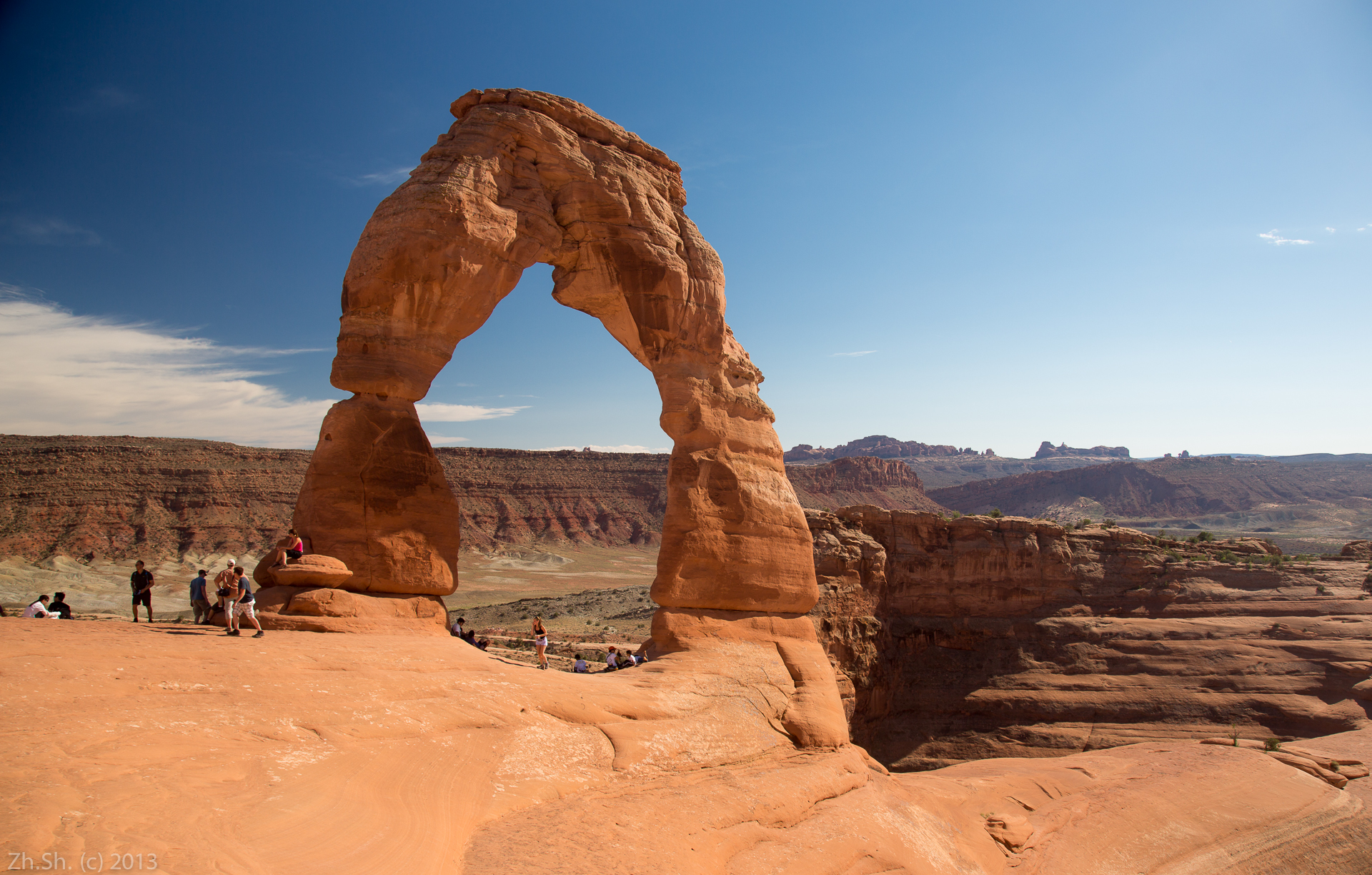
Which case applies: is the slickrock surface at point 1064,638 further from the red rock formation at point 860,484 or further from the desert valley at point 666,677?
the red rock formation at point 860,484

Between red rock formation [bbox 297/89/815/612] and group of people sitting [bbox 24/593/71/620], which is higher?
red rock formation [bbox 297/89/815/612]

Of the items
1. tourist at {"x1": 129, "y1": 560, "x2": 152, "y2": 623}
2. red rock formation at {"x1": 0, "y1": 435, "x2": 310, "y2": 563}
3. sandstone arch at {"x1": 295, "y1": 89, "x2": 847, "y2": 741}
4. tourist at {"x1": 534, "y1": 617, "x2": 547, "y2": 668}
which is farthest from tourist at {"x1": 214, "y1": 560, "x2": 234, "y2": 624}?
red rock formation at {"x1": 0, "y1": 435, "x2": 310, "y2": 563}

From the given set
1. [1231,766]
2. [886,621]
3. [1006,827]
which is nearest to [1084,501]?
[886,621]

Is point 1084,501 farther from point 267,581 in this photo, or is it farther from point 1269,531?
point 267,581

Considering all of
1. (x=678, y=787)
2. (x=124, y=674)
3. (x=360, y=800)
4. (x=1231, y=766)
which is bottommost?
(x=1231, y=766)

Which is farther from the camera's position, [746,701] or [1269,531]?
[1269,531]

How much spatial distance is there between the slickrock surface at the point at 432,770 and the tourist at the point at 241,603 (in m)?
0.31

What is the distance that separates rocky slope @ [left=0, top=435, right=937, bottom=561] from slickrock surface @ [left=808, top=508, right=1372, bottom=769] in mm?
36833

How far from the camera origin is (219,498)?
51781mm

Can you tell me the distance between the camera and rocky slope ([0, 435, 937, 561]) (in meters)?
45.4

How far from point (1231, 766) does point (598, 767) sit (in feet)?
52.6

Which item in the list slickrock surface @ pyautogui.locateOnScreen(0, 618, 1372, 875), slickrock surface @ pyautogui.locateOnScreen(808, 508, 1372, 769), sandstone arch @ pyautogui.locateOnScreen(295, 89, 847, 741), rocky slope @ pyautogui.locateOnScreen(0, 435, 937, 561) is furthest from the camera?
rocky slope @ pyautogui.locateOnScreen(0, 435, 937, 561)

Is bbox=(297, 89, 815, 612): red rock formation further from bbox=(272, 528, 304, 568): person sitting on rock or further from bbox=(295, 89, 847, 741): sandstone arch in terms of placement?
bbox=(272, 528, 304, 568): person sitting on rock

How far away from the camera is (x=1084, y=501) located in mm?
101000
